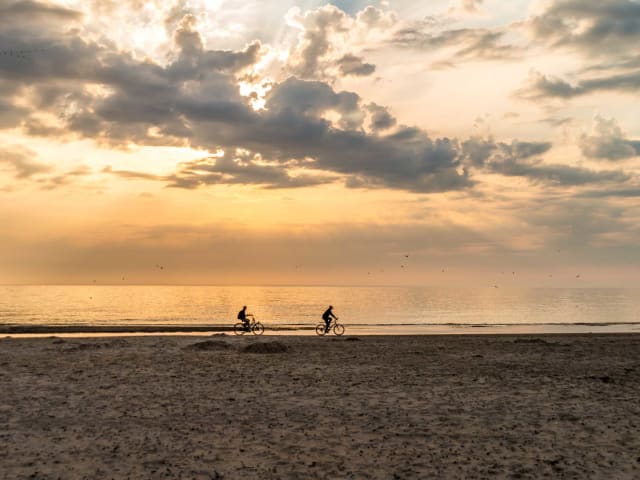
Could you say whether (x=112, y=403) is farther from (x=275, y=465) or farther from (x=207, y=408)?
(x=275, y=465)

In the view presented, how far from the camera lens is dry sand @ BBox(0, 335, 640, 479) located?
1173 cm

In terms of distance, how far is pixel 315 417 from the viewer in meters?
16.0

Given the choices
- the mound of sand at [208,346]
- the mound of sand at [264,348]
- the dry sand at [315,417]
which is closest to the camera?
the dry sand at [315,417]

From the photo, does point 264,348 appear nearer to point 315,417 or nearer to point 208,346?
point 208,346

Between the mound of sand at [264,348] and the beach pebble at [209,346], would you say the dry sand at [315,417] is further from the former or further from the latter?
the beach pebble at [209,346]

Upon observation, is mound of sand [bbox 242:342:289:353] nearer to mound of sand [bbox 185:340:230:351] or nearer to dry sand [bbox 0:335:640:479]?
mound of sand [bbox 185:340:230:351]

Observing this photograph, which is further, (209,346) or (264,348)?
(209,346)

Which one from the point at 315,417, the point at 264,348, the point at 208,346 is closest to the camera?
the point at 315,417

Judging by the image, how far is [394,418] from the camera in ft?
51.7

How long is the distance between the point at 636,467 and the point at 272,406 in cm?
992

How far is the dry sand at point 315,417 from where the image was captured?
1173 centimetres

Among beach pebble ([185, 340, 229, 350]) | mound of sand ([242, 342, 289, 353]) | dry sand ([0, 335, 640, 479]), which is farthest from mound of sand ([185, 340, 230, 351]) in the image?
dry sand ([0, 335, 640, 479])

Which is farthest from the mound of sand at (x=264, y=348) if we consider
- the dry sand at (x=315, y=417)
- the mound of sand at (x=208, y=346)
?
the dry sand at (x=315, y=417)

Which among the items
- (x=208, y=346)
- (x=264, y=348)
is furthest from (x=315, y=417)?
(x=208, y=346)
